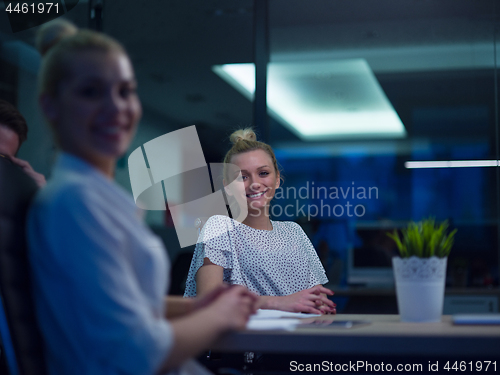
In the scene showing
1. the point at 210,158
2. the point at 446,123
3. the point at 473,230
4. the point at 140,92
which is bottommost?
the point at 473,230

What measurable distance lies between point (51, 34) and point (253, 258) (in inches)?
57.0

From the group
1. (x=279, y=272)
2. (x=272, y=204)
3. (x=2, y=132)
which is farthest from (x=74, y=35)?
(x=272, y=204)

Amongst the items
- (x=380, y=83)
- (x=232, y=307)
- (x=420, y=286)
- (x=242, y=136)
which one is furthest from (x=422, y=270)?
(x=380, y=83)

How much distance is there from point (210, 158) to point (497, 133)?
257 cm

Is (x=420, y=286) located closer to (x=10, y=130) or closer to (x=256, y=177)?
(x=256, y=177)

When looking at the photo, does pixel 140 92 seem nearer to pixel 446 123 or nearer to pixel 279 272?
pixel 446 123

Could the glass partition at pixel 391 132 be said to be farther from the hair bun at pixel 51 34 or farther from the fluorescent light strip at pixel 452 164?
the hair bun at pixel 51 34

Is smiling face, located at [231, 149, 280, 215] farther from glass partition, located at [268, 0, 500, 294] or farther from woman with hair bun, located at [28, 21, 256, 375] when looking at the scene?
glass partition, located at [268, 0, 500, 294]

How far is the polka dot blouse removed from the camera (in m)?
2.26

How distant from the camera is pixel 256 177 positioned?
2.49 metres

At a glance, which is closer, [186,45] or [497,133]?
[497,133]

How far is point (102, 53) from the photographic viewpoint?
3.17 feet

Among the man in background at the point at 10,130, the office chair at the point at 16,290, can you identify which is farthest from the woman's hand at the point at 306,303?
the man in background at the point at 10,130

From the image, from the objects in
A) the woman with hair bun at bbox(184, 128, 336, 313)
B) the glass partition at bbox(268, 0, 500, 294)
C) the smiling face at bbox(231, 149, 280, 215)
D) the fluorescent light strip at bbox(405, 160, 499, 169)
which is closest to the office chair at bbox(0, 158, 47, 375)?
the woman with hair bun at bbox(184, 128, 336, 313)
